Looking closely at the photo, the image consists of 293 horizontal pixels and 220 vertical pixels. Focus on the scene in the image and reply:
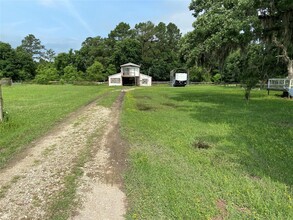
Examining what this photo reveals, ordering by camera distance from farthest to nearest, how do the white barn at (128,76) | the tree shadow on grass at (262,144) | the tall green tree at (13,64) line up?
the tall green tree at (13,64) → the white barn at (128,76) → the tree shadow on grass at (262,144)

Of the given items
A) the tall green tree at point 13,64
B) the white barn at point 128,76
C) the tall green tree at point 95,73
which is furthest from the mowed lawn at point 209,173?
the tall green tree at point 13,64

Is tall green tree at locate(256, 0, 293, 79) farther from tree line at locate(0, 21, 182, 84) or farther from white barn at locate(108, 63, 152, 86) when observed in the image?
tree line at locate(0, 21, 182, 84)

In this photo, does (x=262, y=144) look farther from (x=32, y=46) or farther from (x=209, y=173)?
(x=32, y=46)

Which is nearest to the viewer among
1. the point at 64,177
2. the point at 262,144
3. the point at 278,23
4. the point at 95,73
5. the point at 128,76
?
the point at 64,177

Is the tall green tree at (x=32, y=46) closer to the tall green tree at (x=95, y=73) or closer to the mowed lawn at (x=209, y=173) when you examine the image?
the tall green tree at (x=95, y=73)

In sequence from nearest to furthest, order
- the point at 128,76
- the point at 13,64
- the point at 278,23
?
1. the point at 278,23
2. the point at 128,76
3. the point at 13,64

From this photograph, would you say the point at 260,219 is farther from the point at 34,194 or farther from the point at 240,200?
the point at 34,194

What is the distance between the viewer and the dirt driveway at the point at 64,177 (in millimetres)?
3262

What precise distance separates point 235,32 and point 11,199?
1334 cm

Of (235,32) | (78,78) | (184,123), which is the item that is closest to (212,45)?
(235,32)

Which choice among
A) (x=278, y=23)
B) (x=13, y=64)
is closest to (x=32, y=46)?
(x=13, y=64)

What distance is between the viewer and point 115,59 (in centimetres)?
7144

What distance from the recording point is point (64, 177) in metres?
4.25

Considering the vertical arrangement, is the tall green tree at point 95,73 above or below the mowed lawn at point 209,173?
above
